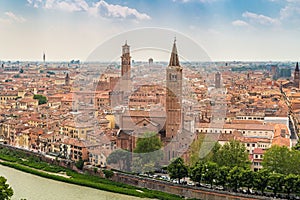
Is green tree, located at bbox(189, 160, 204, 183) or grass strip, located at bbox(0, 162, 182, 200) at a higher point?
green tree, located at bbox(189, 160, 204, 183)

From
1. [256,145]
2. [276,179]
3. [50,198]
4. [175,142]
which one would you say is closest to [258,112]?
[256,145]

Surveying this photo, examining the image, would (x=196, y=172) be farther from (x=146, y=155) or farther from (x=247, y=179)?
(x=146, y=155)

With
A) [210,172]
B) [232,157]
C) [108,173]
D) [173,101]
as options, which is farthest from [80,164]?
[232,157]

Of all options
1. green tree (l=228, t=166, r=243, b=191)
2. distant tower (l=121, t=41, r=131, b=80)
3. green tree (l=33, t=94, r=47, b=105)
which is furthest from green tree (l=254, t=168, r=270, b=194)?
green tree (l=33, t=94, r=47, b=105)

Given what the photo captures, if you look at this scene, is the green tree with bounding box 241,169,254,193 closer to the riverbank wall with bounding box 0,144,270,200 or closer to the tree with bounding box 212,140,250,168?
the riverbank wall with bounding box 0,144,270,200

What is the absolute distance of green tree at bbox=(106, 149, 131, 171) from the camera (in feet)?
24.7

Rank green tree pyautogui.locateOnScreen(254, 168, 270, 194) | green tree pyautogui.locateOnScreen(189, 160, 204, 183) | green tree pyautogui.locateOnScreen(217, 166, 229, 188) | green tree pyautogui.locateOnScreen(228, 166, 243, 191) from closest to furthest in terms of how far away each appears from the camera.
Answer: green tree pyautogui.locateOnScreen(254, 168, 270, 194)
green tree pyautogui.locateOnScreen(228, 166, 243, 191)
green tree pyautogui.locateOnScreen(217, 166, 229, 188)
green tree pyautogui.locateOnScreen(189, 160, 204, 183)

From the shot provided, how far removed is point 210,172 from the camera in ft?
21.2

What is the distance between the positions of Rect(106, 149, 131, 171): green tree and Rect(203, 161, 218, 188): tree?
1.51 metres

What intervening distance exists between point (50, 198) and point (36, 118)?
5175 mm

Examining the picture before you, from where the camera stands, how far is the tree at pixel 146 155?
7362 millimetres

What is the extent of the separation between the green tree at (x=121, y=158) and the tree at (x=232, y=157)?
1453 mm

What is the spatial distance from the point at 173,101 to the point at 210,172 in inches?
75.6

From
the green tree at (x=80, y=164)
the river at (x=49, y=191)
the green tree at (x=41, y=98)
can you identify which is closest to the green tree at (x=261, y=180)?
the river at (x=49, y=191)
